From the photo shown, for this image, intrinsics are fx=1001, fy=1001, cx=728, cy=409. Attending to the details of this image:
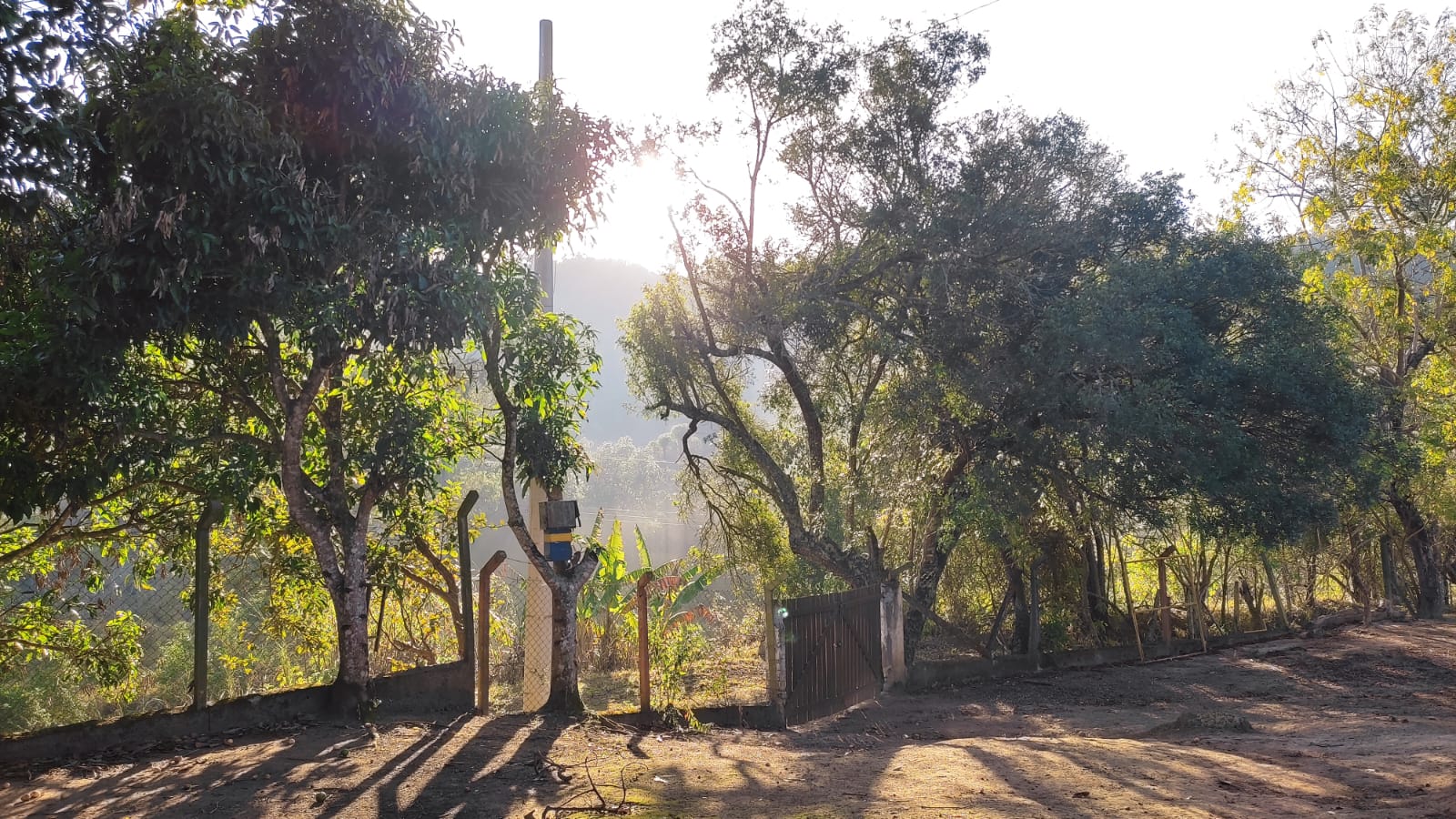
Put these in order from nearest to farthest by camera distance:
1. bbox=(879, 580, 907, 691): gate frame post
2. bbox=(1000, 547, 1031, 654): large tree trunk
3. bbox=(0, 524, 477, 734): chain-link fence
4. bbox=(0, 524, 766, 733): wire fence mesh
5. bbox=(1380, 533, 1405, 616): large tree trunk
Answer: bbox=(0, 524, 477, 734): chain-link fence < bbox=(0, 524, 766, 733): wire fence mesh < bbox=(879, 580, 907, 691): gate frame post < bbox=(1000, 547, 1031, 654): large tree trunk < bbox=(1380, 533, 1405, 616): large tree trunk

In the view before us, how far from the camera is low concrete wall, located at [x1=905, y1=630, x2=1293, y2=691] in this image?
1240 centimetres

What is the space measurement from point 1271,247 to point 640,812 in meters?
10.6

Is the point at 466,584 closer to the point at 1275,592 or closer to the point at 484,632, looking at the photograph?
the point at 484,632

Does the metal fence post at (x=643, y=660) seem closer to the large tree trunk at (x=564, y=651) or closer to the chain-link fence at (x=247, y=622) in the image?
the large tree trunk at (x=564, y=651)

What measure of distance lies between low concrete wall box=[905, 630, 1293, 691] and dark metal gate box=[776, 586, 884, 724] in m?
1.09

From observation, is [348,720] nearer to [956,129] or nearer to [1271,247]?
[956,129]

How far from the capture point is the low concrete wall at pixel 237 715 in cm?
628

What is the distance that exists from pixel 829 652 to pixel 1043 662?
517 cm

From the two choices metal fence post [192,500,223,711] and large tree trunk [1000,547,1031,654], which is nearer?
metal fence post [192,500,223,711]

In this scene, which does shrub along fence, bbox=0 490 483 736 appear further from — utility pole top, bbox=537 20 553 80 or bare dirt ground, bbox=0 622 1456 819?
utility pole top, bbox=537 20 553 80

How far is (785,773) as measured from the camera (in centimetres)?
670

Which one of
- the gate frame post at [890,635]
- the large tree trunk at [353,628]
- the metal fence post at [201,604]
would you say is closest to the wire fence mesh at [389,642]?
the metal fence post at [201,604]

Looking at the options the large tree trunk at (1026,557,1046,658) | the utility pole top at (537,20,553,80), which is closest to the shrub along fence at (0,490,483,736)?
the utility pole top at (537,20,553,80)

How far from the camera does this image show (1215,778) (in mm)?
6234
